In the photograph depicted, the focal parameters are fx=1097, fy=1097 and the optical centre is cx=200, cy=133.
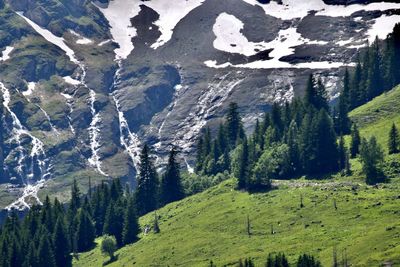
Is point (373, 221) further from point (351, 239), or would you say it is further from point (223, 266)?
point (223, 266)

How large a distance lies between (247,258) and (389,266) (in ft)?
112

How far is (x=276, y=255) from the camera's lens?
184 m

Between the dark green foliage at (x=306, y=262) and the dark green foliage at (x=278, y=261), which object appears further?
the dark green foliage at (x=278, y=261)

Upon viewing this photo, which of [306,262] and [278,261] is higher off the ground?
[278,261]

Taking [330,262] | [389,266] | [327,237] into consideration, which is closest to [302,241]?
[327,237]

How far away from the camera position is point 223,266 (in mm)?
196750

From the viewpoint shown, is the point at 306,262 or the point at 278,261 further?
the point at 278,261

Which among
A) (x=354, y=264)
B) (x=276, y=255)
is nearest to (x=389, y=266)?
(x=354, y=264)

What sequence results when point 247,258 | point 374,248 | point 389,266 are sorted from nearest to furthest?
point 389,266 < point 374,248 < point 247,258

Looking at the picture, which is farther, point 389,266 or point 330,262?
point 330,262

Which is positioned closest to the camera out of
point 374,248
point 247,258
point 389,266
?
point 389,266

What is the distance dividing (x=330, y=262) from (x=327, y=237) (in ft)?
54.2

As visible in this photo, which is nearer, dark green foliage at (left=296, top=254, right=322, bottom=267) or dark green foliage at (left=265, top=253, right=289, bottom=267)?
dark green foliage at (left=296, top=254, right=322, bottom=267)

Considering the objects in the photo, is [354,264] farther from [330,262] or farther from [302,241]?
[302,241]
